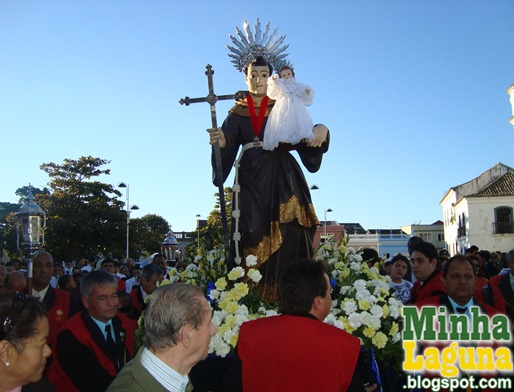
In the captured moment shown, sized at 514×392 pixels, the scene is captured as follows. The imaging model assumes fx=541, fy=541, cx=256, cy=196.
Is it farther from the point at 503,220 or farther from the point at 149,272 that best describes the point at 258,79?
the point at 503,220

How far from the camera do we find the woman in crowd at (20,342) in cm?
258

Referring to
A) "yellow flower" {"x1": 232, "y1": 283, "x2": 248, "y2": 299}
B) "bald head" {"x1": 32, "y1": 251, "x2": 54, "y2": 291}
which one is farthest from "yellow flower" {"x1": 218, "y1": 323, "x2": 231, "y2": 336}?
"bald head" {"x1": 32, "y1": 251, "x2": 54, "y2": 291}

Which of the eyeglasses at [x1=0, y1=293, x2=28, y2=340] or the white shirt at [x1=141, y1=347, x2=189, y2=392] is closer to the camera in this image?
the white shirt at [x1=141, y1=347, x2=189, y2=392]

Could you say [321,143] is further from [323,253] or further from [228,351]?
[228,351]

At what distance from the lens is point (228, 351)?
4.07m

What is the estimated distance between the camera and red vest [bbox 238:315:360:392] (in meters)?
2.66

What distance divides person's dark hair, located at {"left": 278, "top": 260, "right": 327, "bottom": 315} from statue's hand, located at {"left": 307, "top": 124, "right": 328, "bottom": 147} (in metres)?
2.55

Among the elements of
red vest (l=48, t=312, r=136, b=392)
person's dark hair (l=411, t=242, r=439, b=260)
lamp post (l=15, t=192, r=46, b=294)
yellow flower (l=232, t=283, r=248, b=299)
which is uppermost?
lamp post (l=15, t=192, r=46, b=294)

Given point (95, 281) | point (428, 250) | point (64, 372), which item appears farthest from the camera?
point (428, 250)

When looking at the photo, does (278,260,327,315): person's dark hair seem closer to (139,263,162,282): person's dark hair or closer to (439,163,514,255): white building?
(139,263,162,282): person's dark hair

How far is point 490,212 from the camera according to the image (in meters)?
43.0

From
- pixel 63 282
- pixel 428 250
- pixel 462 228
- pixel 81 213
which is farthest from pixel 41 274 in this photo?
pixel 462 228

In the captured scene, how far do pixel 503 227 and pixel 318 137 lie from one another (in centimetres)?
4145

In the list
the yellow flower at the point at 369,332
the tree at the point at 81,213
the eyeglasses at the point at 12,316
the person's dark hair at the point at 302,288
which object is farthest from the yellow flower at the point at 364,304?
the tree at the point at 81,213
